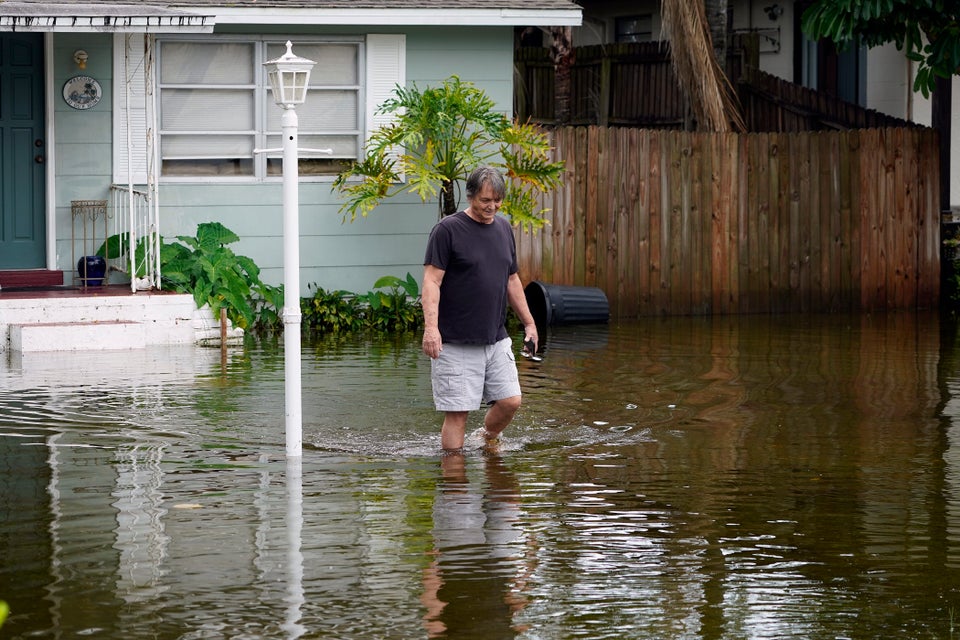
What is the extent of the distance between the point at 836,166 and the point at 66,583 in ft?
43.6

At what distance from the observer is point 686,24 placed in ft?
57.3

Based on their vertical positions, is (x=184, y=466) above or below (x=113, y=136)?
below

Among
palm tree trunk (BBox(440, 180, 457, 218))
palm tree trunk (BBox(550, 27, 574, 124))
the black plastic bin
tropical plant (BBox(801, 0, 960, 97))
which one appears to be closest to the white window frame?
palm tree trunk (BBox(440, 180, 457, 218))

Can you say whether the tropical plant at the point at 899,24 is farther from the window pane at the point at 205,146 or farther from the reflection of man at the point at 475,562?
the reflection of man at the point at 475,562

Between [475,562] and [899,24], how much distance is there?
12314mm

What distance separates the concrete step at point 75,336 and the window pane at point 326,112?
3127 mm

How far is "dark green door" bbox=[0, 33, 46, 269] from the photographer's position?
49.5 feet

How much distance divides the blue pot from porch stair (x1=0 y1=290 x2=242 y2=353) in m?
0.51

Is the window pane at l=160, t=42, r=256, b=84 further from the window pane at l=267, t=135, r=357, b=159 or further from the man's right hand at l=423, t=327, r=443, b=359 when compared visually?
the man's right hand at l=423, t=327, r=443, b=359

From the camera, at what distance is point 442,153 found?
1572 cm

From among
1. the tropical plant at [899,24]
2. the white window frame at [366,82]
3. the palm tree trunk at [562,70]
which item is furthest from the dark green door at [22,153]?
the palm tree trunk at [562,70]

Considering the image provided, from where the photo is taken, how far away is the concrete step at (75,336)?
44.1 ft

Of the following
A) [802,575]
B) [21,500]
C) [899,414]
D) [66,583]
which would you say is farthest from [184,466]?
[899,414]

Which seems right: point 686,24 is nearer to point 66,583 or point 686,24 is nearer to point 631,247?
point 631,247
